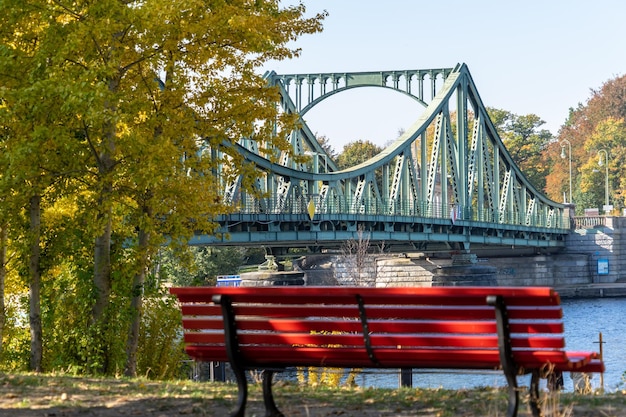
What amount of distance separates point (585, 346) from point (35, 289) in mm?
29105

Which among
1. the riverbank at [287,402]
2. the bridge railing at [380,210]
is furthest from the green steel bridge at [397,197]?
the riverbank at [287,402]

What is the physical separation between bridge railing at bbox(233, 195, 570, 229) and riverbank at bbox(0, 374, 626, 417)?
25.3 metres

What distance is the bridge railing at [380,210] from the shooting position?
51156 millimetres

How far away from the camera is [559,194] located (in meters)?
115

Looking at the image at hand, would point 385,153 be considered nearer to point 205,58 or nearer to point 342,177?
point 342,177

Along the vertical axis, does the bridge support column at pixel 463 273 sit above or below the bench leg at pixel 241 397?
above

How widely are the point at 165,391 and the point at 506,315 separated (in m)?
3.38

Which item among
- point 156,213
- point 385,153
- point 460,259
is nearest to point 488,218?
point 460,259

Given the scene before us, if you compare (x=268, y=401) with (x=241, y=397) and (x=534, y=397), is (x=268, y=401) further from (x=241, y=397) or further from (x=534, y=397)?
(x=534, y=397)

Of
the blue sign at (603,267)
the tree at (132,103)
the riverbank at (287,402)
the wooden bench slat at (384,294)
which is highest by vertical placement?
the tree at (132,103)

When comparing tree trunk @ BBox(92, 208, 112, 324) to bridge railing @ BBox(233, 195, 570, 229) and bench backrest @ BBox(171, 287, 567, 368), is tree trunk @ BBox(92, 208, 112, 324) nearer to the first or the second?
bench backrest @ BBox(171, 287, 567, 368)

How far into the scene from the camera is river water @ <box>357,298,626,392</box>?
3003cm

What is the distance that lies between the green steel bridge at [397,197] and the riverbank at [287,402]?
29820 mm

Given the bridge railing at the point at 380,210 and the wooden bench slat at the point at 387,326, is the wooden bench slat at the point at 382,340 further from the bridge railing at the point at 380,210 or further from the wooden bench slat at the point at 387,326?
the bridge railing at the point at 380,210
